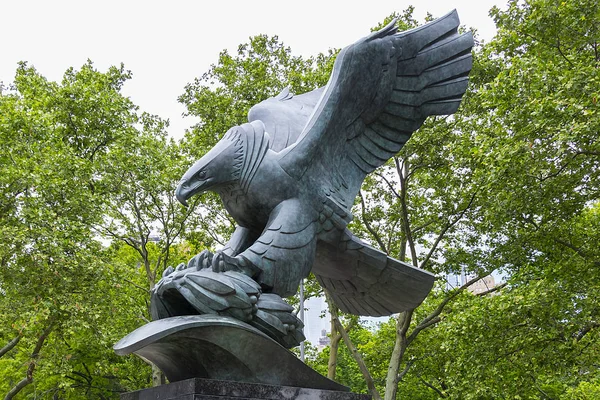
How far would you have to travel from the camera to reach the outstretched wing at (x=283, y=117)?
21.9 ft

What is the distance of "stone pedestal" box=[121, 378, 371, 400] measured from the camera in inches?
192

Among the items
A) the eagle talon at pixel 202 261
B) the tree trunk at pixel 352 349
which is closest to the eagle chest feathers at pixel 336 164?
the eagle talon at pixel 202 261

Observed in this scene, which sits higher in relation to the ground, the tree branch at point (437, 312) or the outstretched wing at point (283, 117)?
the tree branch at point (437, 312)

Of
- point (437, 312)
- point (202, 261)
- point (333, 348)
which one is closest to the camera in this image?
point (202, 261)

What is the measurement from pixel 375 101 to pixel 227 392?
3.25m

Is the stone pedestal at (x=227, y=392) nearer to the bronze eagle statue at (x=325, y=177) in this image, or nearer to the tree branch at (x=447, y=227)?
the bronze eagle statue at (x=325, y=177)

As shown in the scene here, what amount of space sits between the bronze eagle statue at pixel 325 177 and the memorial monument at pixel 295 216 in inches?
0.5

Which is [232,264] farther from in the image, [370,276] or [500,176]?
[500,176]

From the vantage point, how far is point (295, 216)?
233 inches

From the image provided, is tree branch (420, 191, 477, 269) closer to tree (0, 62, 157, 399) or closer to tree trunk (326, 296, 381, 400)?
tree trunk (326, 296, 381, 400)

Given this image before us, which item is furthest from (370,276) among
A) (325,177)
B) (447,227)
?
(447,227)

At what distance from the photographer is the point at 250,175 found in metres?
6.00

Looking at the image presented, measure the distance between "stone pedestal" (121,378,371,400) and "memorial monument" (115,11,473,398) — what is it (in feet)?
0.46

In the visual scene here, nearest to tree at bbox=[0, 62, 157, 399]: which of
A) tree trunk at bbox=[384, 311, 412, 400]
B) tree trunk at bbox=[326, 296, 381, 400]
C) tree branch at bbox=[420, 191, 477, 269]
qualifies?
tree trunk at bbox=[326, 296, 381, 400]
